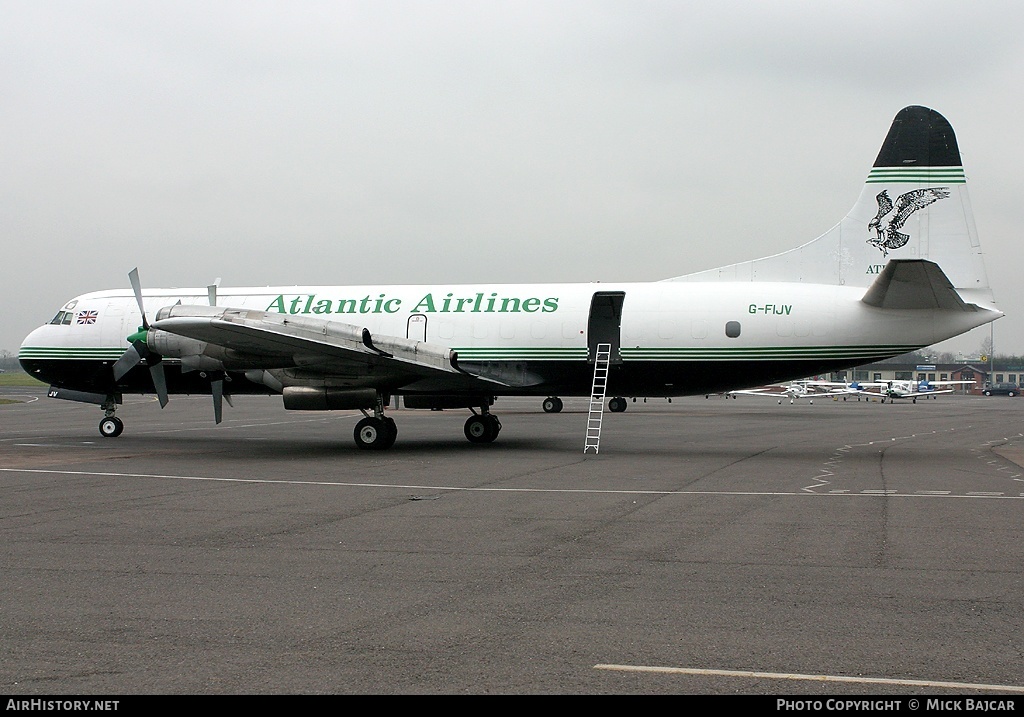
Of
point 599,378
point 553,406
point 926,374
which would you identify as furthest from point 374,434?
point 926,374

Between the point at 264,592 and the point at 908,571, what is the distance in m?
5.57

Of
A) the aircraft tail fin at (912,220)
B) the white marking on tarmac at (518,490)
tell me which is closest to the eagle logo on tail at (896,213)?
the aircraft tail fin at (912,220)

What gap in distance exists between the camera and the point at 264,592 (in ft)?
23.3

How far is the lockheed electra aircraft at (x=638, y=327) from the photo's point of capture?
18469 mm

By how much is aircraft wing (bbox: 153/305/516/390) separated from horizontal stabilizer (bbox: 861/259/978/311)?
882 centimetres

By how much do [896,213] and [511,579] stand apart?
15.4 m

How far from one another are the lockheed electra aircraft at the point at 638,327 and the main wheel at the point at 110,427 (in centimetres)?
199

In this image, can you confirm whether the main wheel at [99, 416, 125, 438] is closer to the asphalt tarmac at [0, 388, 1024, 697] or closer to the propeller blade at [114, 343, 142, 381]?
the propeller blade at [114, 343, 142, 381]

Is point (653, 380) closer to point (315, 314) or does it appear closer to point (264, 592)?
point (315, 314)

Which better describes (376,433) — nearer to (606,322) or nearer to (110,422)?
(606,322)

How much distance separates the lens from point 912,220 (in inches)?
758

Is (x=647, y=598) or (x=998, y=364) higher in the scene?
(x=998, y=364)

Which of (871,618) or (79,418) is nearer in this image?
(871,618)
